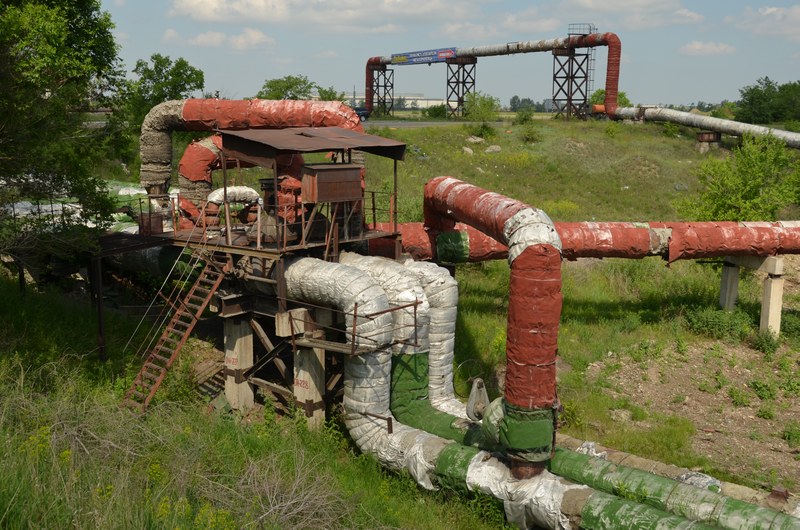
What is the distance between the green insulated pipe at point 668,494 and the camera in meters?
8.38

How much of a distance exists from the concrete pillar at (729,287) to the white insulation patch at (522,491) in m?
10.3

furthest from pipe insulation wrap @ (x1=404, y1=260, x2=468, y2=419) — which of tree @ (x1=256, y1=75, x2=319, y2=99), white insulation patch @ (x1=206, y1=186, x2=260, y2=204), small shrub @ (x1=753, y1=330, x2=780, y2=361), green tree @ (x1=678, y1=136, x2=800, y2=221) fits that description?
tree @ (x1=256, y1=75, x2=319, y2=99)

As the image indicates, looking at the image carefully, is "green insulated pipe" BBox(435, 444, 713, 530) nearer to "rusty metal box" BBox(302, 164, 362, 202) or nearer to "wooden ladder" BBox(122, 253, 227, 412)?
"rusty metal box" BBox(302, 164, 362, 202)

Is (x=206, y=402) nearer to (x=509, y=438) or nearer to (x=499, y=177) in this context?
(x=509, y=438)

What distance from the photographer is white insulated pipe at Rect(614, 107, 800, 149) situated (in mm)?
38125

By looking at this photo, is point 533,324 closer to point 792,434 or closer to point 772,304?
point 792,434

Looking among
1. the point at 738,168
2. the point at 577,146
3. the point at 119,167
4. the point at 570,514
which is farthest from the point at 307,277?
the point at 577,146

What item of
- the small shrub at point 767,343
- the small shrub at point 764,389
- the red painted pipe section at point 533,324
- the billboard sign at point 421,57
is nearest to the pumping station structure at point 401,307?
the red painted pipe section at point 533,324

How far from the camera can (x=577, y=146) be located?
40.6 meters

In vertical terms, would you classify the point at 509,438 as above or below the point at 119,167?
below

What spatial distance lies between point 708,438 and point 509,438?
5.84m

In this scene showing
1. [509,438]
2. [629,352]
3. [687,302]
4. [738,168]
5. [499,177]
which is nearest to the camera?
[509,438]

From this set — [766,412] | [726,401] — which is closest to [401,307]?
[726,401]

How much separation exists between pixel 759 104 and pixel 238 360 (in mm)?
62685
